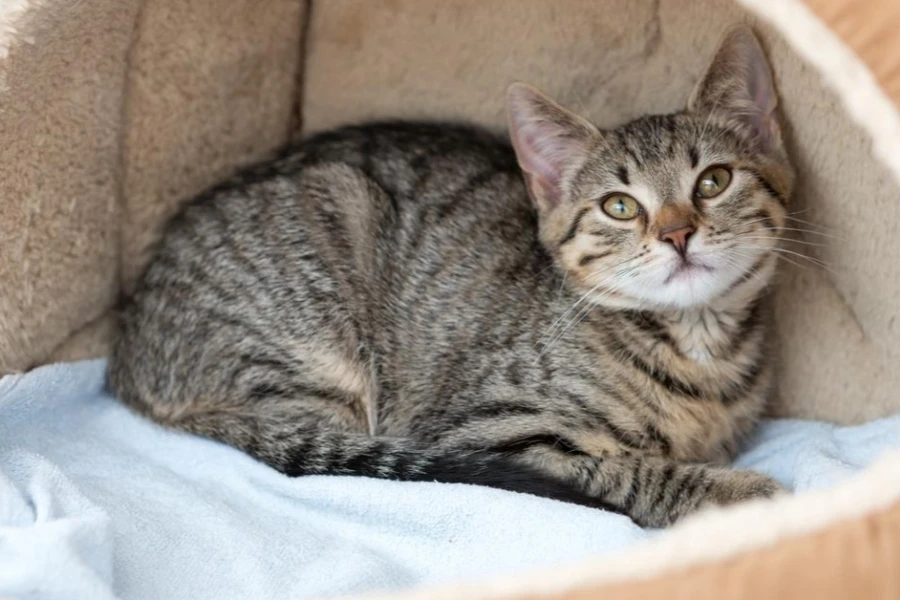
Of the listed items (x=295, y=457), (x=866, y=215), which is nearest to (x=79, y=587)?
(x=295, y=457)

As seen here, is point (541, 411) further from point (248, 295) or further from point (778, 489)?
point (248, 295)

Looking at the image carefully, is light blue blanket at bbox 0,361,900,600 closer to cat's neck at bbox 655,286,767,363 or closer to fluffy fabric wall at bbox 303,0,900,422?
fluffy fabric wall at bbox 303,0,900,422

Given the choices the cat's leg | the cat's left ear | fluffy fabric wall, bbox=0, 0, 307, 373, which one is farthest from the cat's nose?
fluffy fabric wall, bbox=0, 0, 307, 373

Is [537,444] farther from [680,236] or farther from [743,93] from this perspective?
[743,93]

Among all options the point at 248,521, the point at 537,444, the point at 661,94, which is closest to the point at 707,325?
the point at 537,444

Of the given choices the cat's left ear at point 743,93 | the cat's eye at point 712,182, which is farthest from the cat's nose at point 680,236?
the cat's left ear at point 743,93

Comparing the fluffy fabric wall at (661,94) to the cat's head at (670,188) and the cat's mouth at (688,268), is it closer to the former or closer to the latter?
the cat's head at (670,188)
